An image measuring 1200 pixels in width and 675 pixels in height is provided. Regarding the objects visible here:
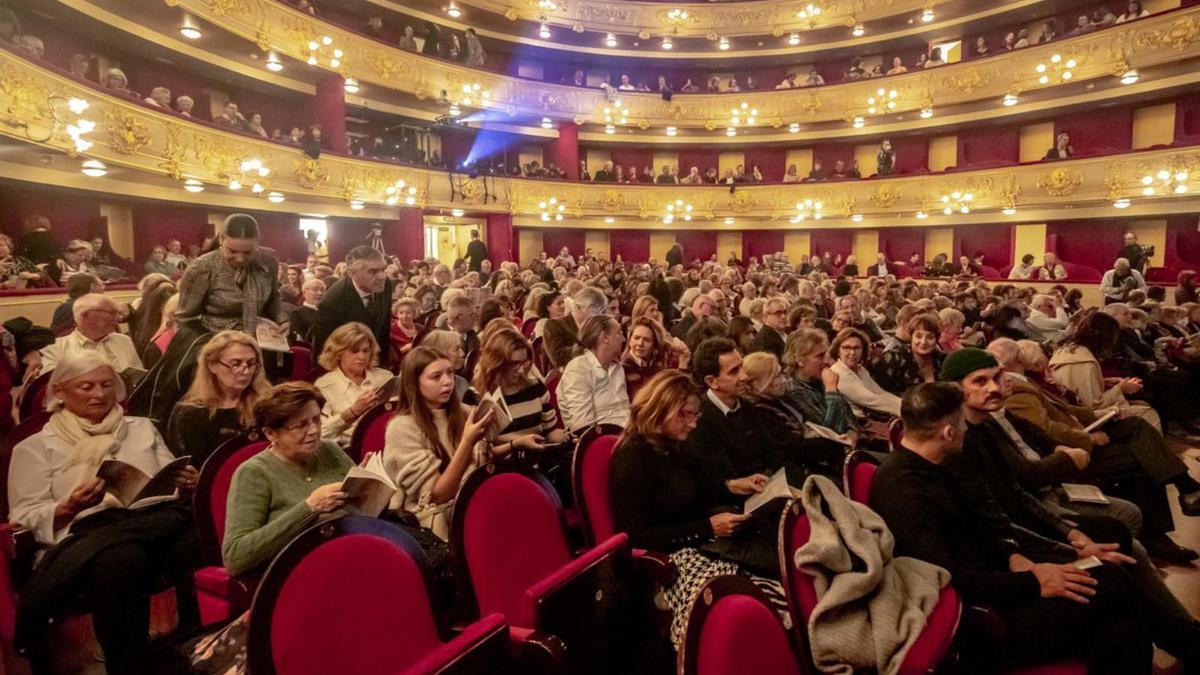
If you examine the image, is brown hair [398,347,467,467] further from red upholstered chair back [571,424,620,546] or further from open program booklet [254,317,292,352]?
open program booklet [254,317,292,352]

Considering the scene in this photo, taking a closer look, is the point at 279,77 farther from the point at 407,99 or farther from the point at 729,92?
the point at 729,92

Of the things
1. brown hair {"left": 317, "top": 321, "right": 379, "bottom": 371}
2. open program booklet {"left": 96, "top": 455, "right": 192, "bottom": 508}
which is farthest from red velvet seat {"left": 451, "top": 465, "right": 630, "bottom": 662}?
brown hair {"left": 317, "top": 321, "right": 379, "bottom": 371}

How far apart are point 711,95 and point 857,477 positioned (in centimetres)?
2186

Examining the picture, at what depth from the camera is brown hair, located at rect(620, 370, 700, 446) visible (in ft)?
8.44

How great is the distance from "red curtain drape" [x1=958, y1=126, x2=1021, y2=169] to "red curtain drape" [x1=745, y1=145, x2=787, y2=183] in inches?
215

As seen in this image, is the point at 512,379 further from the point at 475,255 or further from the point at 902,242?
the point at 902,242

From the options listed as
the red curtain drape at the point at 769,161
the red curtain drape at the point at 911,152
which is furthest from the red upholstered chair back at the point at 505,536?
the red curtain drape at the point at 769,161

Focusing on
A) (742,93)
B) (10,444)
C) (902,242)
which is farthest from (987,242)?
(10,444)

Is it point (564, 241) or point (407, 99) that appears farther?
point (564, 241)

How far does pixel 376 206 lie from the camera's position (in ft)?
56.6

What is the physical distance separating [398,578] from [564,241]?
21.6 meters

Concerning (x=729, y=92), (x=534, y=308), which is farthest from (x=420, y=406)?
(x=729, y=92)

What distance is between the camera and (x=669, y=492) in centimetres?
256

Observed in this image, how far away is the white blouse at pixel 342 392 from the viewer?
11.0ft
